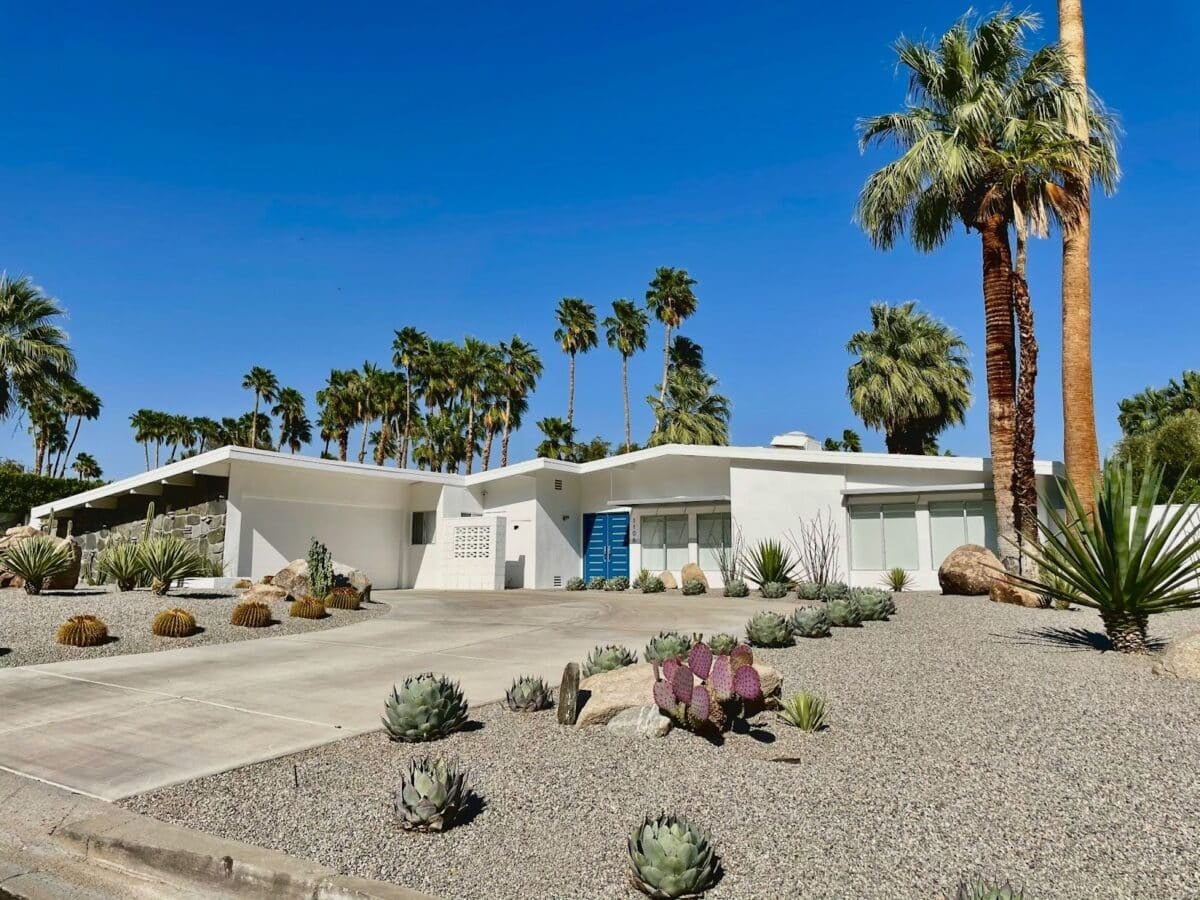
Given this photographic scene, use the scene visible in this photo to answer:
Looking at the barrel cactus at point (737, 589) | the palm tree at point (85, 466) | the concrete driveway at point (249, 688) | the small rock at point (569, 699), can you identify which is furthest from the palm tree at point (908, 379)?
the palm tree at point (85, 466)

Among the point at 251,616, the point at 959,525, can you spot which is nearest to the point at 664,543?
the point at 959,525

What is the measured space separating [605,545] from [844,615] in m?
14.6

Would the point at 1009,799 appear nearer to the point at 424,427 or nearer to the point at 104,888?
the point at 104,888

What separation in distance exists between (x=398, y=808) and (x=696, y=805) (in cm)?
164

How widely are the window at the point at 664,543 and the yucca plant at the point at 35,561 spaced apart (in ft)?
48.5

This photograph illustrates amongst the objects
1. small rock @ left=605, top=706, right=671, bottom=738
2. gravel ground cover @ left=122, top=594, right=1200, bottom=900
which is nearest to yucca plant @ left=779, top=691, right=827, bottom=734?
gravel ground cover @ left=122, top=594, right=1200, bottom=900

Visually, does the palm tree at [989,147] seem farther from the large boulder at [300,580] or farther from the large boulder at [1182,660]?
the large boulder at [300,580]

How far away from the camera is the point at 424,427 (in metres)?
44.8

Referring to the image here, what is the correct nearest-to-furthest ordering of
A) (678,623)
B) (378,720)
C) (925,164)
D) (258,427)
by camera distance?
(378,720) → (678,623) → (925,164) → (258,427)

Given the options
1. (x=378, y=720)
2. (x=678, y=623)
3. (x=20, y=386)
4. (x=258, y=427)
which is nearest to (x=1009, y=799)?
(x=378, y=720)

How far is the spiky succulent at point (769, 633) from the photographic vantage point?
351 inches

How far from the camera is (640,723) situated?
221 inches

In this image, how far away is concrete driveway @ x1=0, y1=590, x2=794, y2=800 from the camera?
548 centimetres

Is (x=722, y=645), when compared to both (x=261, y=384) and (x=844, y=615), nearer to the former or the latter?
(x=844, y=615)
